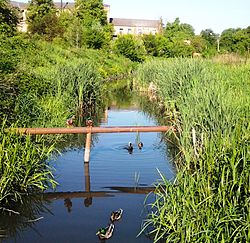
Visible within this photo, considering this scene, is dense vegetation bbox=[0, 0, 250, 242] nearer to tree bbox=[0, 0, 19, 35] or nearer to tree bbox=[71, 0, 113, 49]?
tree bbox=[0, 0, 19, 35]

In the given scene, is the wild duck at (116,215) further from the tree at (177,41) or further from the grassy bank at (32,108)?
the tree at (177,41)

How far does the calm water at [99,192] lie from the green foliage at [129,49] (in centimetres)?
3169

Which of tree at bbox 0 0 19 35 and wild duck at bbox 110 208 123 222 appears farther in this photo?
tree at bbox 0 0 19 35

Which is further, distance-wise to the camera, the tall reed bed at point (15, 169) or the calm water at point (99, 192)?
the tall reed bed at point (15, 169)

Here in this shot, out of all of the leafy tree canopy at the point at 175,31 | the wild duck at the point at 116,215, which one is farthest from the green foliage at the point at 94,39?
the wild duck at the point at 116,215

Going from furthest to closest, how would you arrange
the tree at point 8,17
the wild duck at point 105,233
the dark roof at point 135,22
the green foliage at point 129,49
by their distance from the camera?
the dark roof at point 135,22 < the green foliage at point 129,49 < the tree at point 8,17 < the wild duck at point 105,233

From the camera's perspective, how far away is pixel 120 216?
5672 mm

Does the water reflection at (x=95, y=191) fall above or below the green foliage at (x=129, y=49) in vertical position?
below

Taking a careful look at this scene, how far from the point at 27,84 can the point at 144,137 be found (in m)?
3.34

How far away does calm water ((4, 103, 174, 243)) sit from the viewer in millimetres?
5359

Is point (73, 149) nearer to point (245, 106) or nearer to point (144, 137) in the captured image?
point (144, 137)

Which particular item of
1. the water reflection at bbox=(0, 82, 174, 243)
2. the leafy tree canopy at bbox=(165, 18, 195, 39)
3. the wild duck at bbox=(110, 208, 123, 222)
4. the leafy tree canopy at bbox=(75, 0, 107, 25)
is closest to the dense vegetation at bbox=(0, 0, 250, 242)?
the water reflection at bbox=(0, 82, 174, 243)

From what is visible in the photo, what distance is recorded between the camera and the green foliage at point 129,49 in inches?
1645

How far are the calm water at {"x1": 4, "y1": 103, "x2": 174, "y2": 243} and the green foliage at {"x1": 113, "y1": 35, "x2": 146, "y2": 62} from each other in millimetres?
31694
